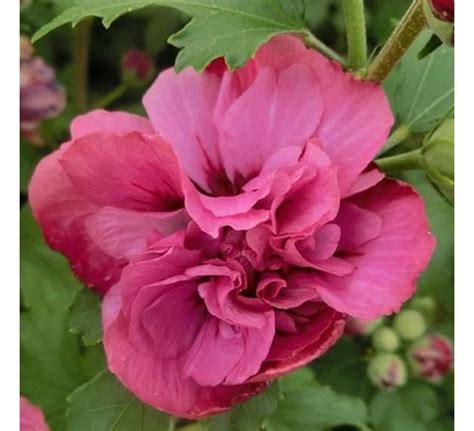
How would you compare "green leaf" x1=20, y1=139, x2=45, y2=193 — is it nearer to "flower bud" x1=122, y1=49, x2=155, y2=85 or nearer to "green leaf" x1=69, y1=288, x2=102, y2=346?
"flower bud" x1=122, y1=49, x2=155, y2=85

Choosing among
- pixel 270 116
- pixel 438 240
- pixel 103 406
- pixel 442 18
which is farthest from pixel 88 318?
pixel 438 240

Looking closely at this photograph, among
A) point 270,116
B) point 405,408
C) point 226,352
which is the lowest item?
point 405,408

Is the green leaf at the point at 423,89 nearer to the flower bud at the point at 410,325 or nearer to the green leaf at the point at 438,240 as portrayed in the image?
the green leaf at the point at 438,240

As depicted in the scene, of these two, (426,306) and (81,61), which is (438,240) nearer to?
(426,306)

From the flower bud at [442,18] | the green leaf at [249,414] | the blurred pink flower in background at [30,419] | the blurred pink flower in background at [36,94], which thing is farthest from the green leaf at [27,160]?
the flower bud at [442,18]

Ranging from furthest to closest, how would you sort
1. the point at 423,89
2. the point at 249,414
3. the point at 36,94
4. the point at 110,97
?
the point at 110,97 → the point at 36,94 → the point at 423,89 → the point at 249,414
